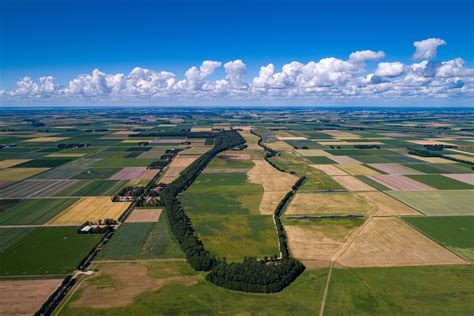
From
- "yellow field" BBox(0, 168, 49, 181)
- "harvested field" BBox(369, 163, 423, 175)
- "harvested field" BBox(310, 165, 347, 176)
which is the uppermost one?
"yellow field" BBox(0, 168, 49, 181)

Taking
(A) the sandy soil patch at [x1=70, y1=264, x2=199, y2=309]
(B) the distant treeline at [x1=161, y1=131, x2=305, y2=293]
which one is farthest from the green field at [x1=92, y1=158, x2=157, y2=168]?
(A) the sandy soil patch at [x1=70, y1=264, x2=199, y2=309]

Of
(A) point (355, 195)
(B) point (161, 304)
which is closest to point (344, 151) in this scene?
(A) point (355, 195)

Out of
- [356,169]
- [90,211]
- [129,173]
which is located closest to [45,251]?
[90,211]

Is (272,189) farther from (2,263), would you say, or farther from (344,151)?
(344,151)

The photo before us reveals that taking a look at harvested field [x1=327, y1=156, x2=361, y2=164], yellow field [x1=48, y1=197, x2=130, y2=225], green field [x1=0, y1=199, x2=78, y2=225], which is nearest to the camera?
green field [x1=0, y1=199, x2=78, y2=225]

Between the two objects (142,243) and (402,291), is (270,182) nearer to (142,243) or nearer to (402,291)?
(142,243)

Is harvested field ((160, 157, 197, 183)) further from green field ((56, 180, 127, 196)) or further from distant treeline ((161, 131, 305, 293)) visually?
distant treeline ((161, 131, 305, 293))
